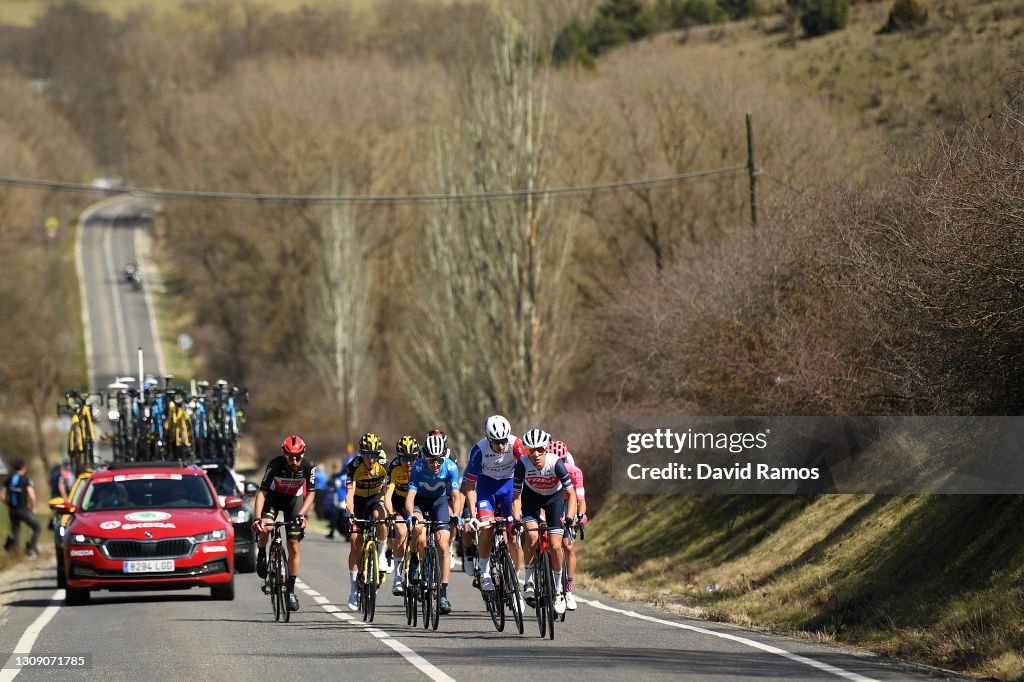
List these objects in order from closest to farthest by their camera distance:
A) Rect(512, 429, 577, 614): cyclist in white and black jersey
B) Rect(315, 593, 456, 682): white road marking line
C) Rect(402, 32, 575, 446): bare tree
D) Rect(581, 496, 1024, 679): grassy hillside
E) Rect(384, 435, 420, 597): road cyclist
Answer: Rect(315, 593, 456, 682): white road marking line, Rect(581, 496, 1024, 679): grassy hillside, Rect(512, 429, 577, 614): cyclist in white and black jersey, Rect(384, 435, 420, 597): road cyclist, Rect(402, 32, 575, 446): bare tree

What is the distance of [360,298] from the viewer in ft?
238

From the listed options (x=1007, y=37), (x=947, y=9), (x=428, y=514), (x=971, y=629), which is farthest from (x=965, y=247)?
(x=947, y=9)

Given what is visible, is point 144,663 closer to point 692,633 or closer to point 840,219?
point 692,633

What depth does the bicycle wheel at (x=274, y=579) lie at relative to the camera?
17.3 metres

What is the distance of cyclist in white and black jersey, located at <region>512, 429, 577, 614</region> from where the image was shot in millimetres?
15234

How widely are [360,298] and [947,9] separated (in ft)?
89.4

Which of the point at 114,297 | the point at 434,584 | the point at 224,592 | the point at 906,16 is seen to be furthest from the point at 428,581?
the point at 114,297

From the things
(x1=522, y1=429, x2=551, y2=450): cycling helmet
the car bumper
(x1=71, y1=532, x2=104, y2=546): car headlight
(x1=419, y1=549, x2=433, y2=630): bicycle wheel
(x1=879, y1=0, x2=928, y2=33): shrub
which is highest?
(x1=879, y1=0, x2=928, y2=33): shrub

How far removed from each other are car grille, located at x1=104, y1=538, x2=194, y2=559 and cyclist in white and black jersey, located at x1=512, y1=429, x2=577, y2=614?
511 cm

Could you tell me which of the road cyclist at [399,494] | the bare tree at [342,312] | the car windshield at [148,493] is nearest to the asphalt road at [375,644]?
the road cyclist at [399,494]

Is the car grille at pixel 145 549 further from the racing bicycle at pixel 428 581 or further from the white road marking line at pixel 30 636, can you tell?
the racing bicycle at pixel 428 581

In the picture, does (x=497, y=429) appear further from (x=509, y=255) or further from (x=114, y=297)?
(x=114, y=297)

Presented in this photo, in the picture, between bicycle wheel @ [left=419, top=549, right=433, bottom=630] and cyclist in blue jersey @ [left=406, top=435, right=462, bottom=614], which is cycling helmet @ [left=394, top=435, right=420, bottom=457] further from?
bicycle wheel @ [left=419, top=549, right=433, bottom=630]

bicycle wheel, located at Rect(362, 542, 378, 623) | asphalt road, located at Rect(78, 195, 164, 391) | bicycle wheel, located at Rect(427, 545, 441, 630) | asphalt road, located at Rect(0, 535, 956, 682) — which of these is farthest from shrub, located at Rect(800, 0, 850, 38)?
bicycle wheel, located at Rect(427, 545, 441, 630)
